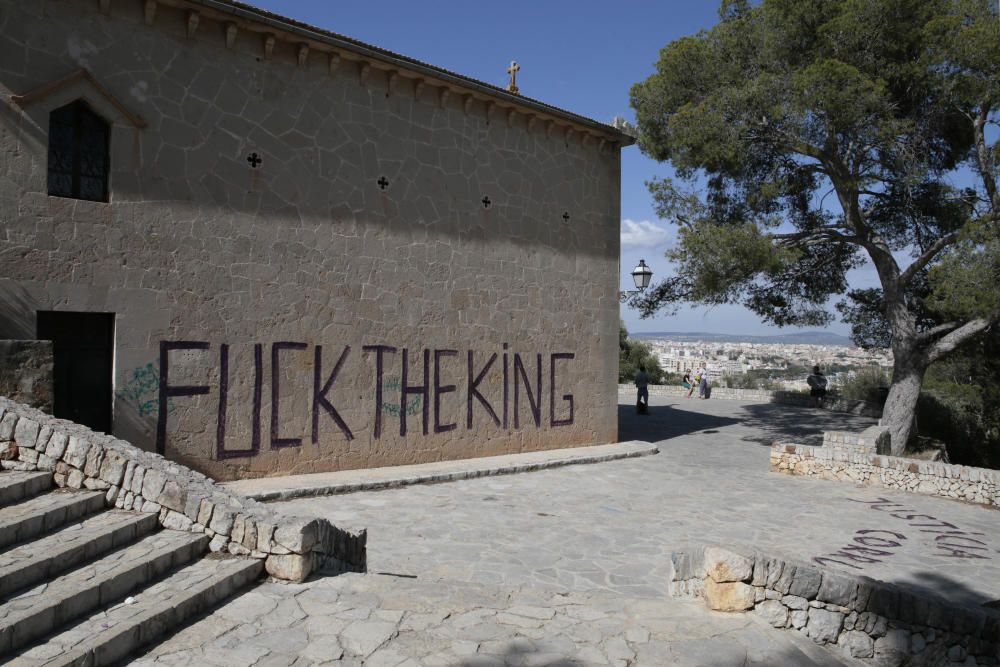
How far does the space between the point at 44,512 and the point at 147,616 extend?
1412 millimetres

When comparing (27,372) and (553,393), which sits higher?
(27,372)

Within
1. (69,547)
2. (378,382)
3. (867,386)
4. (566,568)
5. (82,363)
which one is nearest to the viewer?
(69,547)

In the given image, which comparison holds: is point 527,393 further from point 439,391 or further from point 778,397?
point 778,397

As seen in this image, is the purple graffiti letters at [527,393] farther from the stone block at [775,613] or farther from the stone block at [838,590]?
the stone block at [838,590]

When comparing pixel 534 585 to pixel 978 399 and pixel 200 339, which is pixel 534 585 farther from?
pixel 978 399

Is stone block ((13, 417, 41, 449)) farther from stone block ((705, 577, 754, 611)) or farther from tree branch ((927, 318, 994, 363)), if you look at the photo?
tree branch ((927, 318, 994, 363))

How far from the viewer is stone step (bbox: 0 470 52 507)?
4.83 metres

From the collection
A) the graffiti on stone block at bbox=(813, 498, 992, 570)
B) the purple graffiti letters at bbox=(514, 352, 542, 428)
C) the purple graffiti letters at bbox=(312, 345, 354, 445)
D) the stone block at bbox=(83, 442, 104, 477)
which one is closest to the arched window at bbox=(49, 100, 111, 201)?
the purple graffiti letters at bbox=(312, 345, 354, 445)

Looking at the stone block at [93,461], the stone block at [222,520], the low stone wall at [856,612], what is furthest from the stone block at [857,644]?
the stone block at [93,461]

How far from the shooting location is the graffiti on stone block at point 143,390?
8188 mm

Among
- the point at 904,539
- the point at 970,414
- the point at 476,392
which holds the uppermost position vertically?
the point at 476,392

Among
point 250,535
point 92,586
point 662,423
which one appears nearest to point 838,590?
point 250,535

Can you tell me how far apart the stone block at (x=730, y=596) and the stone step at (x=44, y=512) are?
466 centimetres

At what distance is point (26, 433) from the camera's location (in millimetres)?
5398
